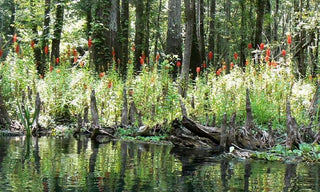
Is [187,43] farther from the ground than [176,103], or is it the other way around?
[187,43]

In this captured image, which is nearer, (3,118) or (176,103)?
(176,103)

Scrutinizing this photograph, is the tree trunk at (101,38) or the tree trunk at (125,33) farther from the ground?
the tree trunk at (125,33)

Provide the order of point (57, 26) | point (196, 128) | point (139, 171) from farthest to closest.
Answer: point (57, 26), point (196, 128), point (139, 171)

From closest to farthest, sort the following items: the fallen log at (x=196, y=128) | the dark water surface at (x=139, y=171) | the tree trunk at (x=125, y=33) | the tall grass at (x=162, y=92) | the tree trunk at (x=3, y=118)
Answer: the dark water surface at (x=139, y=171) → the fallen log at (x=196, y=128) → the tall grass at (x=162, y=92) → the tree trunk at (x=3, y=118) → the tree trunk at (x=125, y=33)

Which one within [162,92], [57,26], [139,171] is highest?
[57,26]

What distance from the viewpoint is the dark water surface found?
4242mm

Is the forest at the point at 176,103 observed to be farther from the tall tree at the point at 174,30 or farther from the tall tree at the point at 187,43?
the tall tree at the point at 174,30

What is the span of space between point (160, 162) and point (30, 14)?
15949 millimetres

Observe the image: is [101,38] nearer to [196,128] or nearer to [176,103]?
[176,103]

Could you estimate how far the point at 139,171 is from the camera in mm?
5156

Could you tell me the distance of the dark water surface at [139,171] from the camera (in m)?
4.24

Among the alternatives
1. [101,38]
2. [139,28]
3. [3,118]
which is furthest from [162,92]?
[139,28]

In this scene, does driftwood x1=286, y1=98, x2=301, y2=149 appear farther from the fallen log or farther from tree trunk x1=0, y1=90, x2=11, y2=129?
tree trunk x1=0, y1=90, x2=11, y2=129

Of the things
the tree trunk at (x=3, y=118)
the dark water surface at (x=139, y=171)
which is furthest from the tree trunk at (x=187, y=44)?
the tree trunk at (x=3, y=118)
